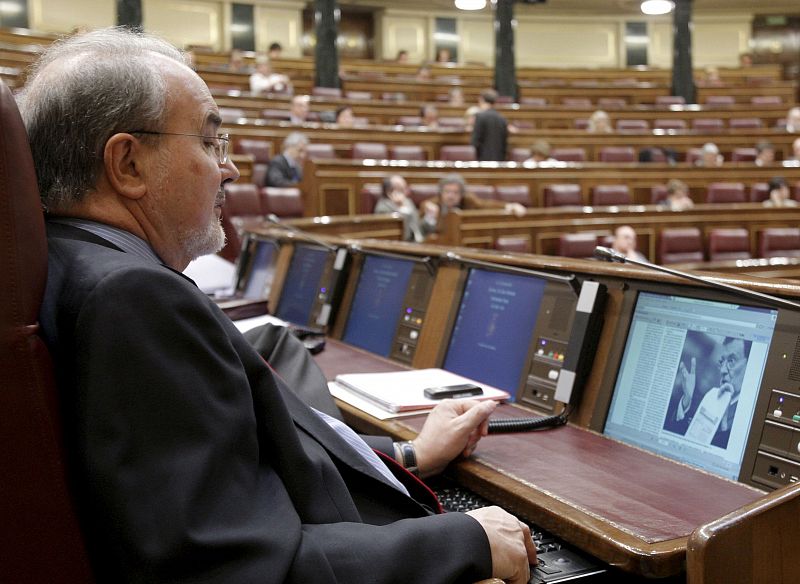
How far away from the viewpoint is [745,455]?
0.84 metres

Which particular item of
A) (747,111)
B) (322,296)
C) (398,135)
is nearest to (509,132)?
(398,135)

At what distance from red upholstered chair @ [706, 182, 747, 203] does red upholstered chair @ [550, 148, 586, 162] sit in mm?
1018

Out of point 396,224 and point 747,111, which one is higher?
point 747,111

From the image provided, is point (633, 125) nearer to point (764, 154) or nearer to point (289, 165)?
point (764, 154)

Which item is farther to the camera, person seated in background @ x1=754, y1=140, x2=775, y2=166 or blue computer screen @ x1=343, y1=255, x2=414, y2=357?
person seated in background @ x1=754, y1=140, x2=775, y2=166

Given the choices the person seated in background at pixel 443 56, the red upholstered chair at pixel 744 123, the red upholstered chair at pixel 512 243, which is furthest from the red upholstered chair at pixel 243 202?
the person seated in background at pixel 443 56

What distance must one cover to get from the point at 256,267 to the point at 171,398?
72.0 inches

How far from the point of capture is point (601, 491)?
0.80 metres

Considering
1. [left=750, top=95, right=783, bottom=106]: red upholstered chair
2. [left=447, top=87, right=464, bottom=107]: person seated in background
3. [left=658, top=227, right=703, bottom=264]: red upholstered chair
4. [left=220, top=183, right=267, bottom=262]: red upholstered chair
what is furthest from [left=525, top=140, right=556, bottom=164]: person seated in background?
[left=750, top=95, right=783, bottom=106]: red upholstered chair

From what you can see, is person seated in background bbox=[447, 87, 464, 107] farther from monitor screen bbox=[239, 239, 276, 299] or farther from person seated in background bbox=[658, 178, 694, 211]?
monitor screen bbox=[239, 239, 276, 299]

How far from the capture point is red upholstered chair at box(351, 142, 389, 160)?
16.3ft

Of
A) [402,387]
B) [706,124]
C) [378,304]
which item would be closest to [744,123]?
[706,124]

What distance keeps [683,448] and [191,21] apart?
980 centimetres

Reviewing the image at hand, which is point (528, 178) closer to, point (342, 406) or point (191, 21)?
point (342, 406)
